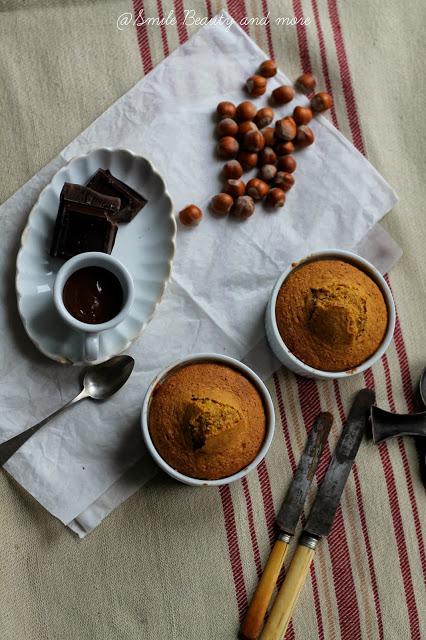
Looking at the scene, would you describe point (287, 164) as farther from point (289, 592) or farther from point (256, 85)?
point (289, 592)

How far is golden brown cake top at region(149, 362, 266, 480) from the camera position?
4.49ft

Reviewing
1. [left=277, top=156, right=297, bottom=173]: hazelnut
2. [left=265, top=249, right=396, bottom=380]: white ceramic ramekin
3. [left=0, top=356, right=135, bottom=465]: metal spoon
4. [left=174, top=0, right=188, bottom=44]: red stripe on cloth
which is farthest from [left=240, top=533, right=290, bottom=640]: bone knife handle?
[left=174, top=0, right=188, bottom=44]: red stripe on cloth

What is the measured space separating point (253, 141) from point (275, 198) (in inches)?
5.3

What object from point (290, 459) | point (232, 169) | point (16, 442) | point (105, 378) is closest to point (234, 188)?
point (232, 169)

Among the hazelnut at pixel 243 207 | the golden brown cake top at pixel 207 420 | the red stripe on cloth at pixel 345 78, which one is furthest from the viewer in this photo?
the red stripe on cloth at pixel 345 78

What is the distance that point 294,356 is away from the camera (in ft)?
4.91

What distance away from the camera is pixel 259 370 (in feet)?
5.23

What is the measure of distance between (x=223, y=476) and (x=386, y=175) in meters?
0.80

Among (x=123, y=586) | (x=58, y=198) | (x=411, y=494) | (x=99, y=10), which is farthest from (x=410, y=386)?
(x=99, y=10)

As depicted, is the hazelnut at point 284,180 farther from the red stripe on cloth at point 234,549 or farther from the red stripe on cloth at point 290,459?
the red stripe on cloth at point 234,549

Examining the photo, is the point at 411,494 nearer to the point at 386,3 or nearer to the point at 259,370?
the point at 259,370

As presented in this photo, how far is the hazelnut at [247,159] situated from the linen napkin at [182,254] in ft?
0.21

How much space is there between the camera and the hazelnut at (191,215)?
1.57 m

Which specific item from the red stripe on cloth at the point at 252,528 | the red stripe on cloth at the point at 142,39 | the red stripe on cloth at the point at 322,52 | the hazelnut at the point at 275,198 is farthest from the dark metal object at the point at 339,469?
the red stripe on cloth at the point at 142,39
